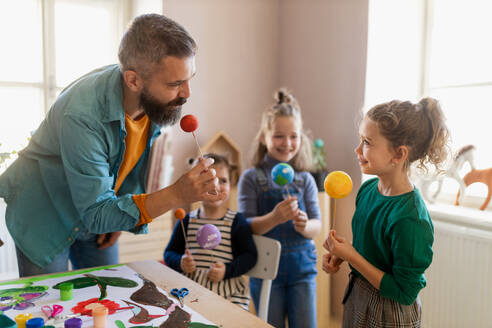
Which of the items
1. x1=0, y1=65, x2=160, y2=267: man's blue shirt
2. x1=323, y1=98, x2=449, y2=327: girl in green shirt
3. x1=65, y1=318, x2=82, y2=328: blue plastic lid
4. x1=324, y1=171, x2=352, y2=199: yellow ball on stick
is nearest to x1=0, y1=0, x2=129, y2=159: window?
x1=0, y1=65, x2=160, y2=267: man's blue shirt

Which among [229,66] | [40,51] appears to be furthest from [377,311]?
[40,51]

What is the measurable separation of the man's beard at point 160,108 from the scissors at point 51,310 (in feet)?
2.16

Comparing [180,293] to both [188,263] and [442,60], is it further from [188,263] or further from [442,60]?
[442,60]

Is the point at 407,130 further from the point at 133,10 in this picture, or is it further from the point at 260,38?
the point at 133,10

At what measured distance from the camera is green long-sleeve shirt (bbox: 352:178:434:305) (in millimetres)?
1166

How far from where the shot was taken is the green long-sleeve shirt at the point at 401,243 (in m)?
1.17

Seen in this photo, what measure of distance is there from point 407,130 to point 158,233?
183 centimetres

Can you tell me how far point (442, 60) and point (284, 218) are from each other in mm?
1484

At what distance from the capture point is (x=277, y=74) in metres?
3.25

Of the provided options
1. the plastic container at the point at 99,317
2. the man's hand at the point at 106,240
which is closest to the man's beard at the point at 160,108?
the man's hand at the point at 106,240

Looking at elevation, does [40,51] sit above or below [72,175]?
above

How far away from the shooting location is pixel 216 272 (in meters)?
1.61

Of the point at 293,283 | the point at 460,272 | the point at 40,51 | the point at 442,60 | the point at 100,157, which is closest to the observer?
the point at 100,157

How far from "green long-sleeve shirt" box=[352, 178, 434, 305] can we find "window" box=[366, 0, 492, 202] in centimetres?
124
